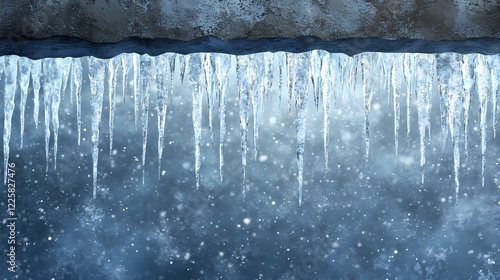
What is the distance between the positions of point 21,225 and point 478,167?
1537 cm

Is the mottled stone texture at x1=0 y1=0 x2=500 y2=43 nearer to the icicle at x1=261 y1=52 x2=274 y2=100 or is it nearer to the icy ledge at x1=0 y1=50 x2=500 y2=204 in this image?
the icy ledge at x1=0 y1=50 x2=500 y2=204

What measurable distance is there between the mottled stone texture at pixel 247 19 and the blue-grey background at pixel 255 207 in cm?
1313

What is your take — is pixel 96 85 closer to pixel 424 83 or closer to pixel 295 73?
pixel 295 73

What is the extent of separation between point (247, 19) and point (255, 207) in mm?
14656

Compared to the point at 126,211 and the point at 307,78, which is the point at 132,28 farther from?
the point at 126,211

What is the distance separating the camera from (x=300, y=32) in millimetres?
2250

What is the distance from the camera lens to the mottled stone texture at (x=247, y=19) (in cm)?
216

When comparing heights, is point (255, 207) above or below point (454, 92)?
below

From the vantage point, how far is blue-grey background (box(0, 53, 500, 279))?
622 inches

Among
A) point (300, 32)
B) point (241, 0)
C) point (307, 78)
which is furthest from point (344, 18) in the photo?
point (307, 78)

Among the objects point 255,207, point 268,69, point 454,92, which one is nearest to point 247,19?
point 268,69

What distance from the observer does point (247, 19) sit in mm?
2211

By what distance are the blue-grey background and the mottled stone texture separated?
13.1 metres

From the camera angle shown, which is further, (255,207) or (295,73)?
(255,207)
